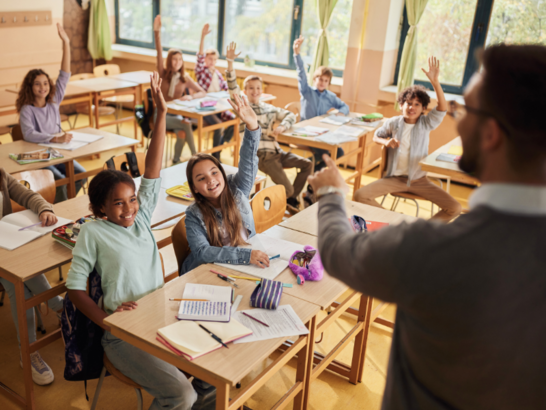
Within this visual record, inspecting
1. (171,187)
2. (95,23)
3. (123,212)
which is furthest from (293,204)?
(95,23)

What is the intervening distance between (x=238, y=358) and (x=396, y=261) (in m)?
0.90

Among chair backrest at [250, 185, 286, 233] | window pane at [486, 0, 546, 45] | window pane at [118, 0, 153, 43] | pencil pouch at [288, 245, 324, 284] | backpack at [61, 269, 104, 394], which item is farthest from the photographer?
window pane at [118, 0, 153, 43]

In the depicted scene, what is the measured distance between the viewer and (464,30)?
5.55m

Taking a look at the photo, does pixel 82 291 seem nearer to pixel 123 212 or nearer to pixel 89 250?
pixel 89 250

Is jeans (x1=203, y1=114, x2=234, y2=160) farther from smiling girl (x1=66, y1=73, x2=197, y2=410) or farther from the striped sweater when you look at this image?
smiling girl (x1=66, y1=73, x2=197, y2=410)

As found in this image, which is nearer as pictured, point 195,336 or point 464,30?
point 195,336

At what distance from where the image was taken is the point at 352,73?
5848 millimetres

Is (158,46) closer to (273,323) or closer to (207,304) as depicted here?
(207,304)

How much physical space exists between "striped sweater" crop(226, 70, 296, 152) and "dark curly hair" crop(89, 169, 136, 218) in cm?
259

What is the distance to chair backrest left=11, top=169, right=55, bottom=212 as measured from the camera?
2910 millimetres

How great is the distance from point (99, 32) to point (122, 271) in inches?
261

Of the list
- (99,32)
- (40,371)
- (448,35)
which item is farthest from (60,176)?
(99,32)

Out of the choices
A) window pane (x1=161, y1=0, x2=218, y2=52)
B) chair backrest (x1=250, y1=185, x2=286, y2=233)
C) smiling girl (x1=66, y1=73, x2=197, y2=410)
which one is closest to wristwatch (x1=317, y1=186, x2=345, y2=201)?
smiling girl (x1=66, y1=73, x2=197, y2=410)

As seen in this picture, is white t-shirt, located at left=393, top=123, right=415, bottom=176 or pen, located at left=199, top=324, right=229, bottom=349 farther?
white t-shirt, located at left=393, top=123, right=415, bottom=176
